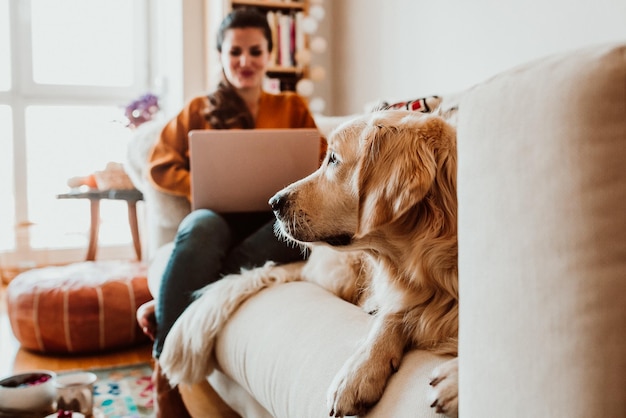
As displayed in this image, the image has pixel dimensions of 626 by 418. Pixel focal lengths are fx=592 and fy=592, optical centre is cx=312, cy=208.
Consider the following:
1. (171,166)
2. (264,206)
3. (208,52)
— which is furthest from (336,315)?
(208,52)

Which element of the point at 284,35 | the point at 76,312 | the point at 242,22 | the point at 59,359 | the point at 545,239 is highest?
the point at 284,35

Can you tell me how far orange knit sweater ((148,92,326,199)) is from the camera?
219cm

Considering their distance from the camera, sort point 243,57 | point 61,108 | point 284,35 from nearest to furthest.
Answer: point 243,57 → point 284,35 → point 61,108

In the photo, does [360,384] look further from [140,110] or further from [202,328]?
[140,110]

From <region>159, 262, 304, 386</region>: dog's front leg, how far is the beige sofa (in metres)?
0.88

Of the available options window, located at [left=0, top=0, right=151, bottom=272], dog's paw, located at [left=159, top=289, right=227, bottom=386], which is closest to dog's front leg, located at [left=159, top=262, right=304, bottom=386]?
dog's paw, located at [left=159, top=289, right=227, bottom=386]

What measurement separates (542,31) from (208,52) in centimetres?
212

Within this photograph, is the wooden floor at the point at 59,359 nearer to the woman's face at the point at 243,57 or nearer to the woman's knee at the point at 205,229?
the woman's knee at the point at 205,229

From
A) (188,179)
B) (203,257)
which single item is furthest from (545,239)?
(188,179)

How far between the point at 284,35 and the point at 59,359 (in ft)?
7.78

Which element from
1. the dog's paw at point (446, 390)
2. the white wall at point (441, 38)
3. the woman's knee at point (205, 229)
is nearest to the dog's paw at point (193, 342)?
the woman's knee at point (205, 229)

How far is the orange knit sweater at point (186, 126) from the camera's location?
219 centimetres

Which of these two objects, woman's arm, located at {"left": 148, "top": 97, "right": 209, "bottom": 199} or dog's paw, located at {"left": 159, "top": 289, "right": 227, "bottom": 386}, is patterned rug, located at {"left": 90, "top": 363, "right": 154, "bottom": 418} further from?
woman's arm, located at {"left": 148, "top": 97, "right": 209, "bottom": 199}

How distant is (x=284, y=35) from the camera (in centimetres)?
380
